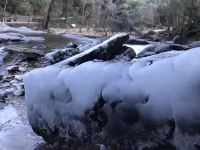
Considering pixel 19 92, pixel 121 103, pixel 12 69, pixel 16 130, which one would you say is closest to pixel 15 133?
pixel 16 130

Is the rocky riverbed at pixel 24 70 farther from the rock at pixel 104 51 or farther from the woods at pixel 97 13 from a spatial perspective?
the woods at pixel 97 13

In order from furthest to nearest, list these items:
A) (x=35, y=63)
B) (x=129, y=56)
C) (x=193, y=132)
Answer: (x=35, y=63)
(x=129, y=56)
(x=193, y=132)

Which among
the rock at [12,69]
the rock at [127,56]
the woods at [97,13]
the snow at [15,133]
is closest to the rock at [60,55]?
the rock at [12,69]

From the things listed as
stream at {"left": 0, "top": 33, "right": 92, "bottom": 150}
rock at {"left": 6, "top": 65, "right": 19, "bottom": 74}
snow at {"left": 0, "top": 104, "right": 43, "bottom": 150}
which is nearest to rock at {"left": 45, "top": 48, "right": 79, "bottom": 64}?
rock at {"left": 6, "top": 65, "right": 19, "bottom": 74}

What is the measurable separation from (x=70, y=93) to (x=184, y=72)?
1.28 meters

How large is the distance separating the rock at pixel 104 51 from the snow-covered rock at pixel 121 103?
1.67 meters

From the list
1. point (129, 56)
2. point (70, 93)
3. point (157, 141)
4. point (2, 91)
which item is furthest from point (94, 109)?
point (129, 56)

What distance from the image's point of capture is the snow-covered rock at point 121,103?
3.39m

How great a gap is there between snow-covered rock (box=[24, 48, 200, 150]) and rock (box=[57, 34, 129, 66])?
1.67 m

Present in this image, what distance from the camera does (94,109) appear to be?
3.97 m

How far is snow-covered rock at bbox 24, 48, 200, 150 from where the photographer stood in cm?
339

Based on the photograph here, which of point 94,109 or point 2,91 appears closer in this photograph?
point 94,109

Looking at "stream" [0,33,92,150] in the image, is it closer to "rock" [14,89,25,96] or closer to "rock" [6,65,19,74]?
"rock" [14,89,25,96]

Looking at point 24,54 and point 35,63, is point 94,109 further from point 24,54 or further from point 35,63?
point 24,54
